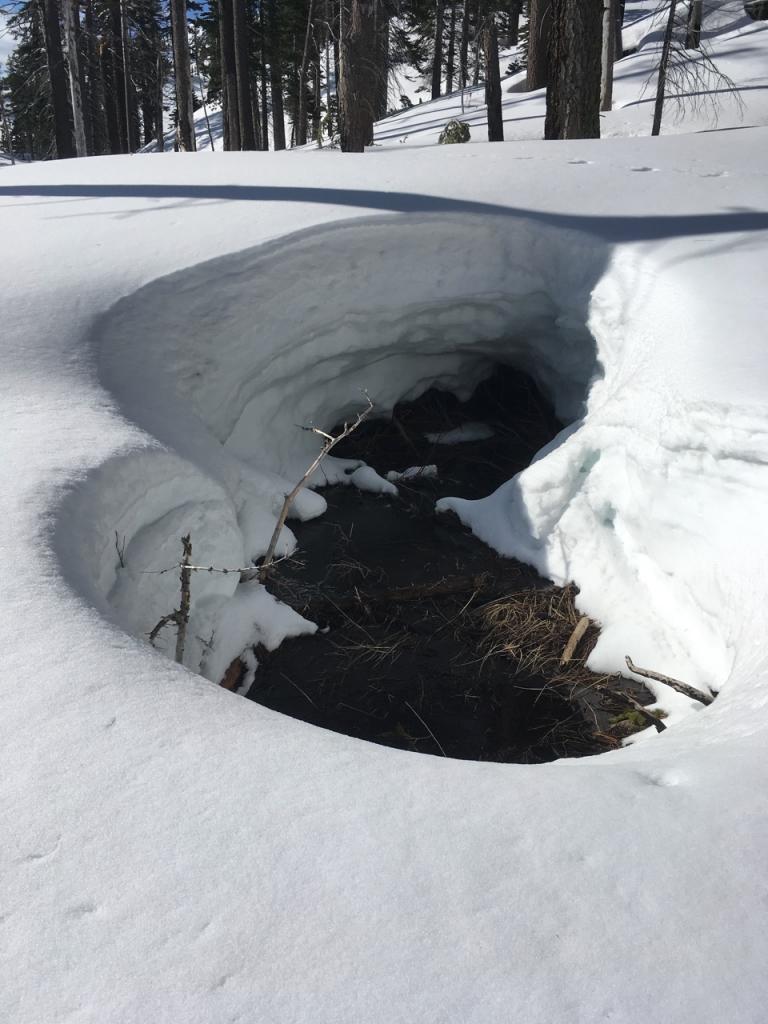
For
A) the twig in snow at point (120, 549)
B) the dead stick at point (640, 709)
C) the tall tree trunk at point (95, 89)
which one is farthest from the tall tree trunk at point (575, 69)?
the tall tree trunk at point (95, 89)

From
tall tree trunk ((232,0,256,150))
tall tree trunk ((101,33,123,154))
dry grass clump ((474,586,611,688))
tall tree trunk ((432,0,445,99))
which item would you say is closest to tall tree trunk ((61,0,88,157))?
tall tree trunk ((232,0,256,150))

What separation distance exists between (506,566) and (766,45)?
52.5ft

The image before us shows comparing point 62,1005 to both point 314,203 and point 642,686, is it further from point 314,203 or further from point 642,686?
point 314,203

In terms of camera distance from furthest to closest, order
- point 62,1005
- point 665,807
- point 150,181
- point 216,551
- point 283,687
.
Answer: point 150,181, point 283,687, point 216,551, point 665,807, point 62,1005

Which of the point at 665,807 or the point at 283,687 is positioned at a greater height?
the point at 665,807

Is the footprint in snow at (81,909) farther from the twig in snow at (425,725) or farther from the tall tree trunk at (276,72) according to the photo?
the tall tree trunk at (276,72)

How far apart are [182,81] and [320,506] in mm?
9658

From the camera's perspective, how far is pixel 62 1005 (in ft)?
4.18

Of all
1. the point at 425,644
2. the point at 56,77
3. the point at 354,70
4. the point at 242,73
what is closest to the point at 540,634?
the point at 425,644

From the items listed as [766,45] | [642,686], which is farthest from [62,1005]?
[766,45]

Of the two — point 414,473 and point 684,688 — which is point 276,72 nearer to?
point 414,473

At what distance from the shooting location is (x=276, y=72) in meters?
23.9

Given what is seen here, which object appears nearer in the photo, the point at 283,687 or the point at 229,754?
the point at 229,754

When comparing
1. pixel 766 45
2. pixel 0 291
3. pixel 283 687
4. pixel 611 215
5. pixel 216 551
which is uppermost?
pixel 766 45
